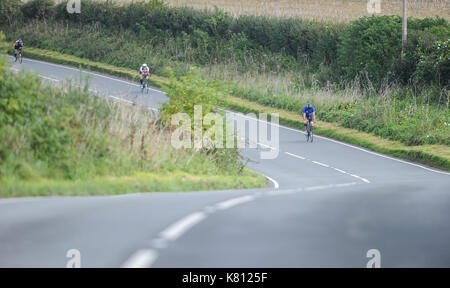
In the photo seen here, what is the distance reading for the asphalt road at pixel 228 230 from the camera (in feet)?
23.3

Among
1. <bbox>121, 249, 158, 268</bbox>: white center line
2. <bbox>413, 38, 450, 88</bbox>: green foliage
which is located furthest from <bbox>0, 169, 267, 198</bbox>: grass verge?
<bbox>413, 38, 450, 88</bbox>: green foliage

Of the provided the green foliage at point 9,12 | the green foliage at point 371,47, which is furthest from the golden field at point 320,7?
the green foliage at point 371,47

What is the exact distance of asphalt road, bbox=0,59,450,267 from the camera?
711 cm

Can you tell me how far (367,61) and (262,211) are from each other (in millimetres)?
38410

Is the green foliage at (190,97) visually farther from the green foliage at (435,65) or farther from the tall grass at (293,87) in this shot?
the green foliage at (435,65)

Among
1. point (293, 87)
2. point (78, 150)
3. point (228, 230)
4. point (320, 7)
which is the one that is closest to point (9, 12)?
point (320, 7)

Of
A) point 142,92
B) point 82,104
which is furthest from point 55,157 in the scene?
point 142,92

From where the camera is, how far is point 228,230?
8.41 metres

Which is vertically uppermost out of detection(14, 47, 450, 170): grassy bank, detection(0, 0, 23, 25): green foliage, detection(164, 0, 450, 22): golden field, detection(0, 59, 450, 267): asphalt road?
detection(164, 0, 450, 22): golden field

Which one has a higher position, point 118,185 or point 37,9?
point 37,9

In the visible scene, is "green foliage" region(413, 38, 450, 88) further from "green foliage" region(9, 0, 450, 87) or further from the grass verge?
the grass verge

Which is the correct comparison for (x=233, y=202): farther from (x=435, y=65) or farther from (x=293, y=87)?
(x=293, y=87)

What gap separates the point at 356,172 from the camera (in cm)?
2845
